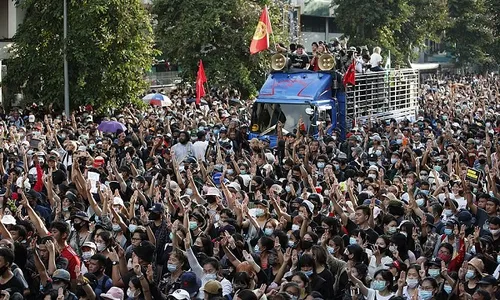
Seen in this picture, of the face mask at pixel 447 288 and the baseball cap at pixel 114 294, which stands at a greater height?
the baseball cap at pixel 114 294

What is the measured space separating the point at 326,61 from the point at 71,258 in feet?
38.3

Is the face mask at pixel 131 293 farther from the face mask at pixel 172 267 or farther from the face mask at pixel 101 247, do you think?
the face mask at pixel 101 247

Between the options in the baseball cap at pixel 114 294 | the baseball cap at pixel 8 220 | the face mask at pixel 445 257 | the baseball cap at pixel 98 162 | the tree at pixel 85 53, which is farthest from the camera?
the tree at pixel 85 53

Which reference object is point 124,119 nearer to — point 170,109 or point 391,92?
point 170,109

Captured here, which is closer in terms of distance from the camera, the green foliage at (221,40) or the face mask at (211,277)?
the face mask at (211,277)

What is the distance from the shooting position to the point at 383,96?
2388 cm

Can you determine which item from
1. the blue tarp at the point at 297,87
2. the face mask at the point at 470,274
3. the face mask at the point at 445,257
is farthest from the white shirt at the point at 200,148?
the face mask at the point at 470,274

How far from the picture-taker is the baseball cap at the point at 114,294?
8.13 metres

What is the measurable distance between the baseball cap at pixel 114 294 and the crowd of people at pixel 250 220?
0.05ft

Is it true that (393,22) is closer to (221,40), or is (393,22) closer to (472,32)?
(472,32)

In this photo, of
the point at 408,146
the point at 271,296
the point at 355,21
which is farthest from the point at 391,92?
the point at 355,21

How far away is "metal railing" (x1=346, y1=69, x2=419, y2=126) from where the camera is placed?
21453mm

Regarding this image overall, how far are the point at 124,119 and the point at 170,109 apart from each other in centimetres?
356

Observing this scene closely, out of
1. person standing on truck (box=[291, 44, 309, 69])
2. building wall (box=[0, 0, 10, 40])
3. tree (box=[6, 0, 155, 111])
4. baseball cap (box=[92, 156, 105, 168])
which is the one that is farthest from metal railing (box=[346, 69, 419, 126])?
building wall (box=[0, 0, 10, 40])
